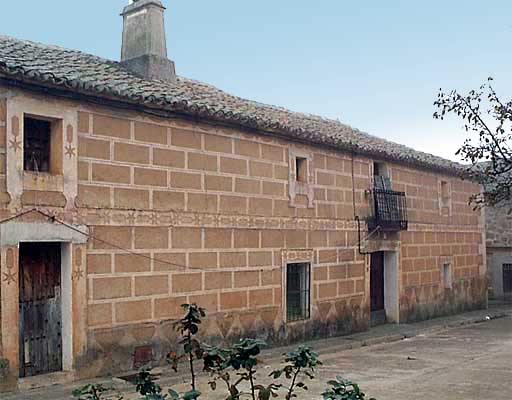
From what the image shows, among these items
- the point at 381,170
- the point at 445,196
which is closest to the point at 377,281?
the point at 381,170

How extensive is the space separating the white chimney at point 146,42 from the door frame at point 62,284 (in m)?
4.36

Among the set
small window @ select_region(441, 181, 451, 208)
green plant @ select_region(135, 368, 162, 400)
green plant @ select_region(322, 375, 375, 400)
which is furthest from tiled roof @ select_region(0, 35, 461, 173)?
green plant @ select_region(322, 375, 375, 400)

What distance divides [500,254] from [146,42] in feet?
52.7

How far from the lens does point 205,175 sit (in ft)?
37.2

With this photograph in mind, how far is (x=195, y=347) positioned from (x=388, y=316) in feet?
43.1

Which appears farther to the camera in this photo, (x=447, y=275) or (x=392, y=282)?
(x=447, y=275)

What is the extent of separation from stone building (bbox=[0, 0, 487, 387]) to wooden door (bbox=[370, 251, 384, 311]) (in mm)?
48

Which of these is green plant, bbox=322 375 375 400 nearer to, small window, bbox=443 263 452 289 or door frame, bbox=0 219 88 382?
door frame, bbox=0 219 88 382

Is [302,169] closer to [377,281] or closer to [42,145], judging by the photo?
[377,281]

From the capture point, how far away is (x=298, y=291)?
13.4 meters

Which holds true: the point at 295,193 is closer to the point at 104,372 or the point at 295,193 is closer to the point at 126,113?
the point at 126,113

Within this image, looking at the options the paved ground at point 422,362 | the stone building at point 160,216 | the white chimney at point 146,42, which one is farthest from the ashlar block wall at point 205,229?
the white chimney at point 146,42

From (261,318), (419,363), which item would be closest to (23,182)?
(261,318)

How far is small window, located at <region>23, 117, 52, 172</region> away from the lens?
9141mm
